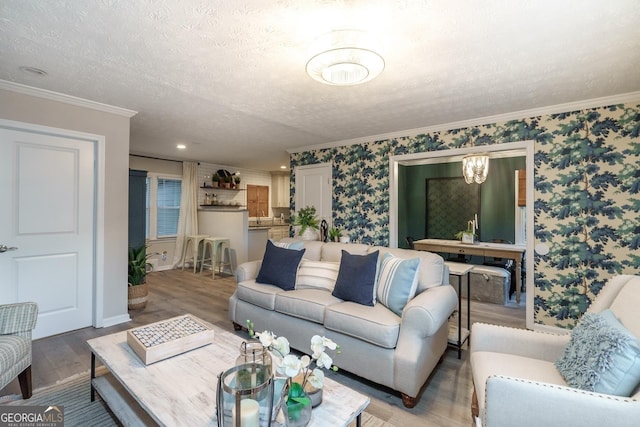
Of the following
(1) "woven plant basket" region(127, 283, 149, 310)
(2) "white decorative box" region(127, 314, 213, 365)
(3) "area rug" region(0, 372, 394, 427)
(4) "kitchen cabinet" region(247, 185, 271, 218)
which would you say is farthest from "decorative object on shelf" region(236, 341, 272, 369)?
(4) "kitchen cabinet" region(247, 185, 271, 218)

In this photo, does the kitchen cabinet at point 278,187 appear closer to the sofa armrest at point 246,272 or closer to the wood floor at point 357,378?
the wood floor at point 357,378

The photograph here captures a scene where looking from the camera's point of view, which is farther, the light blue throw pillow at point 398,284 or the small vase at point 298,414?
the light blue throw pillow at point 398,284

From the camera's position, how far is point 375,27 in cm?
181

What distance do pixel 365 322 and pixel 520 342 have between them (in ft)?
3.12

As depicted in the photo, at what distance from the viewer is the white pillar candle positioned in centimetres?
104

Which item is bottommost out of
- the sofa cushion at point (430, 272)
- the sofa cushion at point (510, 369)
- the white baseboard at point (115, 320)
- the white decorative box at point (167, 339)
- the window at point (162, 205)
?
the white baseboard at point (115, 320)

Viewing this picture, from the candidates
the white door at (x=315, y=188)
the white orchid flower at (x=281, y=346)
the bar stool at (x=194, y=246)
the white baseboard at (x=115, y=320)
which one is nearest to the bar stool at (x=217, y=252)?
the bar stool at (x=194, y=246)

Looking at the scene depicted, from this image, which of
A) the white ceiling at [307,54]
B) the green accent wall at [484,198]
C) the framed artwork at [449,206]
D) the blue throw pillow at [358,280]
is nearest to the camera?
the white ceiling at [307,54]

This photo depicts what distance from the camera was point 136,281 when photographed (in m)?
3.93

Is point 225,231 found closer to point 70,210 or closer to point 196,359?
point 70,210

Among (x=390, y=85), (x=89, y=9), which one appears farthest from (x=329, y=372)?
(x=89, y=9)

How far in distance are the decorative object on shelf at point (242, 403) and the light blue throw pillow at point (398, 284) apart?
1371 mm

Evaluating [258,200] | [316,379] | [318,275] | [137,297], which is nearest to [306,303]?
[318,275]

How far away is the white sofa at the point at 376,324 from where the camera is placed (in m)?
2.01
